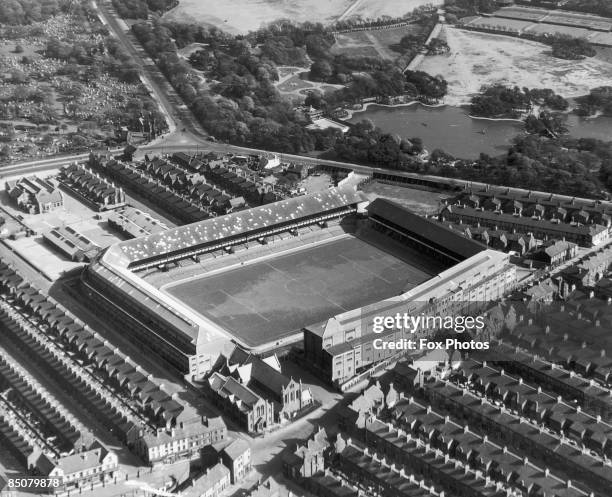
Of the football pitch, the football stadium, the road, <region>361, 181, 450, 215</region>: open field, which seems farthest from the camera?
the road

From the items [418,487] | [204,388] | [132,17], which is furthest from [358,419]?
[132,17]

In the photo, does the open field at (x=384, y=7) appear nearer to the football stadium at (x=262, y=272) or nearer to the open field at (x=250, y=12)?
the open field at (x=250, y=12)

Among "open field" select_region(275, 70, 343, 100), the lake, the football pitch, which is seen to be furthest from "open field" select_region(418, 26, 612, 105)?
the football pitch

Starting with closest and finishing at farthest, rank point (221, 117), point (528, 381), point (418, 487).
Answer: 1. point (418, 487)
2. point (528, 381)
3. point (221, 117)

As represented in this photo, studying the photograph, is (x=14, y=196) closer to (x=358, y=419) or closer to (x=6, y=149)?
(x=6, y=149)

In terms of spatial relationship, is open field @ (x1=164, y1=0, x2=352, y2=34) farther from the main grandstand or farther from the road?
the main grandstand

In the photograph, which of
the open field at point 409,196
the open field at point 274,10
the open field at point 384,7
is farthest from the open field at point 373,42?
the open field at point 409,196
